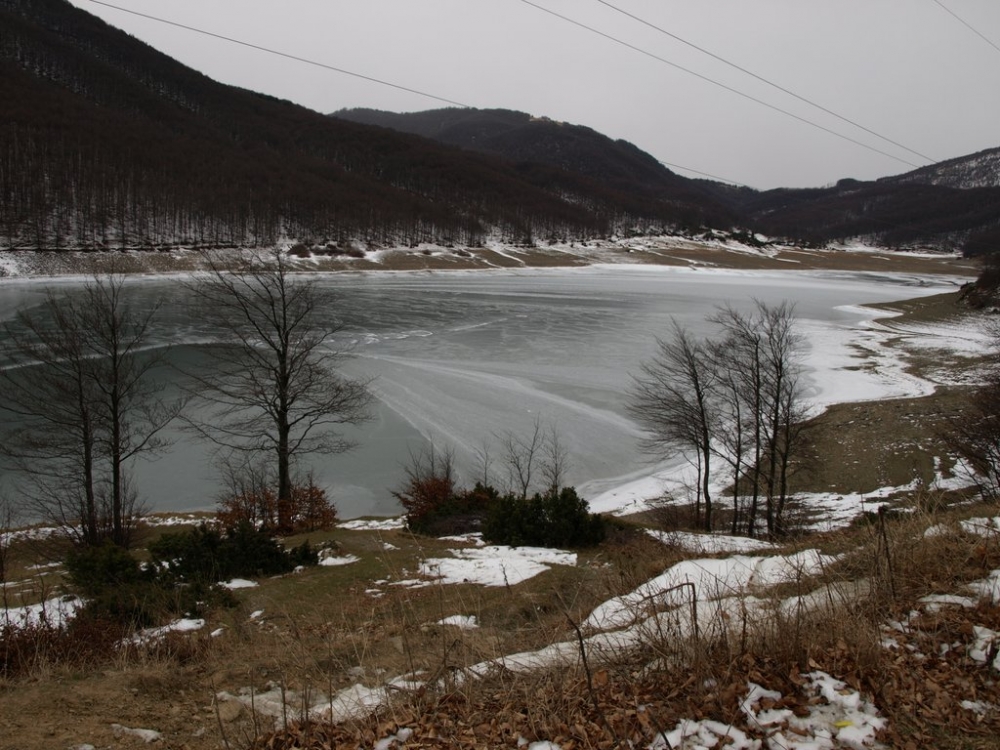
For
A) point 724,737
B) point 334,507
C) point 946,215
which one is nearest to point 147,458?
point 334,507

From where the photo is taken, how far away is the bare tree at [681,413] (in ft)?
50.5

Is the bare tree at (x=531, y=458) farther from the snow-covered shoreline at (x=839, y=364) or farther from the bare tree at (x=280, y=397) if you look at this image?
the bare tree at (x=280, y=397)

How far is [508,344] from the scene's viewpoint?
30.5 m

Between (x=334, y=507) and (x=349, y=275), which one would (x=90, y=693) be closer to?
(x=334, y=507)

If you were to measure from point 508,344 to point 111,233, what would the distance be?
7498cm

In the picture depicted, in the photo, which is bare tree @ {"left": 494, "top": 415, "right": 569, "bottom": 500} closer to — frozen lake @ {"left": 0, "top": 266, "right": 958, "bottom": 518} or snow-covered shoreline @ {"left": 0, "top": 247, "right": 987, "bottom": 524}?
frozen lake @ {"left": 0, "top": 266, "right": 958, "bottom": 518}

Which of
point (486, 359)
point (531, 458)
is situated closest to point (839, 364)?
point (486, 359)

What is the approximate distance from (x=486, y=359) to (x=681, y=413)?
12351 millimetres

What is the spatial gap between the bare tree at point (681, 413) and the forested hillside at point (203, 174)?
2932 inches

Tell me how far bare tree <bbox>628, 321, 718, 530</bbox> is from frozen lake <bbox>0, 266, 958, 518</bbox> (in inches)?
29.3

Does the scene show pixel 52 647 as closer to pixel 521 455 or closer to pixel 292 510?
pixel 292 510

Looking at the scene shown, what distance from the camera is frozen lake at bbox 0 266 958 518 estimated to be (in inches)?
637

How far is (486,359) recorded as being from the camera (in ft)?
88.5

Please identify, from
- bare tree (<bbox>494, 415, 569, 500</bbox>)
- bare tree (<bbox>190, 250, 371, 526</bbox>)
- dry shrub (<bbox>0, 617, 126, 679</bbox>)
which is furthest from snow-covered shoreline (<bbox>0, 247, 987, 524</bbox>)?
dry shrub (<bbox>0, 617, 126, 679</bbox>)
